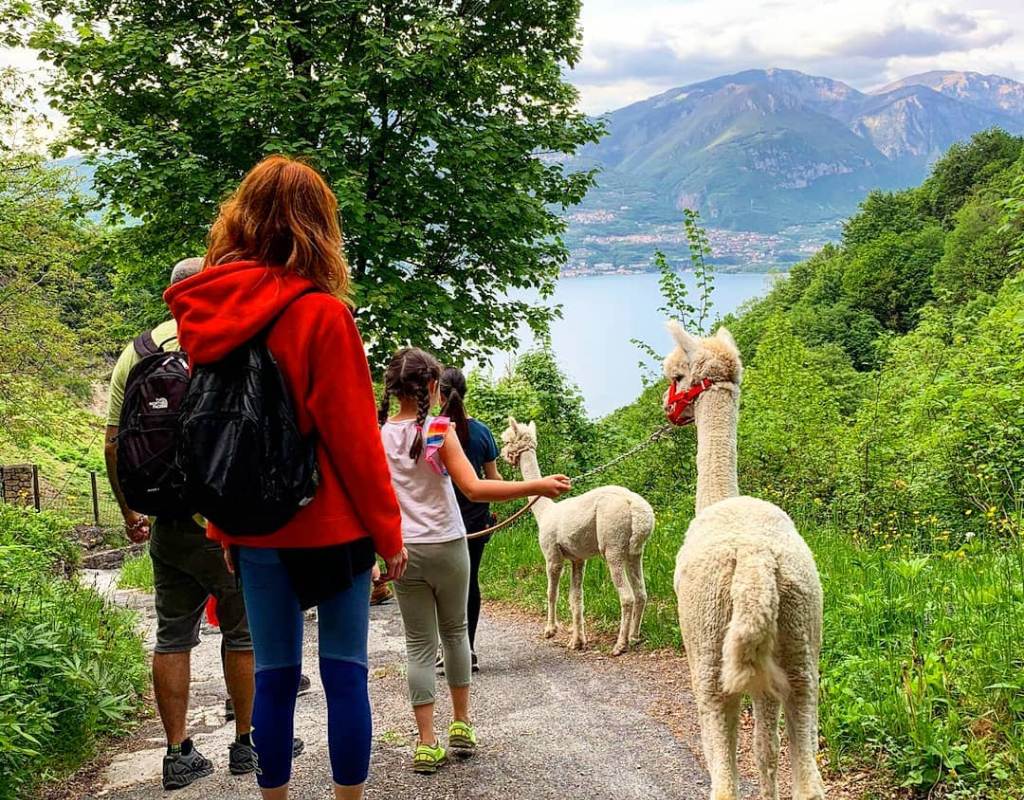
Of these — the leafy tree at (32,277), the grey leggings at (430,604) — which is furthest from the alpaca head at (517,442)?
the leafy tree at (32,277)

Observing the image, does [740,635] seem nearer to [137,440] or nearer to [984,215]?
[137,440]

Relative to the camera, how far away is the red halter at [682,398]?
4320mm

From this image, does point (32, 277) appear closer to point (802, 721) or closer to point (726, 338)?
point (726, 338)

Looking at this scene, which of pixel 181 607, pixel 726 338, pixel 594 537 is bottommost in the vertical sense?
pixel 594 537

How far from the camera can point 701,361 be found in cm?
434

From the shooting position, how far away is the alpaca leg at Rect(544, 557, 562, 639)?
7277 mm

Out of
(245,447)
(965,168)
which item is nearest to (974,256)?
(965,168)

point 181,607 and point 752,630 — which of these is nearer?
point 752,630

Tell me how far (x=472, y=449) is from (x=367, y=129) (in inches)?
274

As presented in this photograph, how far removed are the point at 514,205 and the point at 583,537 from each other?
21.0 feet

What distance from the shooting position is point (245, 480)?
260 centimetres

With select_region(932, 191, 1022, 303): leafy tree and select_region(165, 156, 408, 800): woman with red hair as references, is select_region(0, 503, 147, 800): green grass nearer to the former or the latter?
select_region(165, 156, 408, 800): woman with red hair

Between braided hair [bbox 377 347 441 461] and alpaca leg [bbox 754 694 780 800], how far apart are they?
2001mm

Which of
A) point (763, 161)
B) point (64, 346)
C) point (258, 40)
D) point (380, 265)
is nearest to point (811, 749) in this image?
point (380, 265)
